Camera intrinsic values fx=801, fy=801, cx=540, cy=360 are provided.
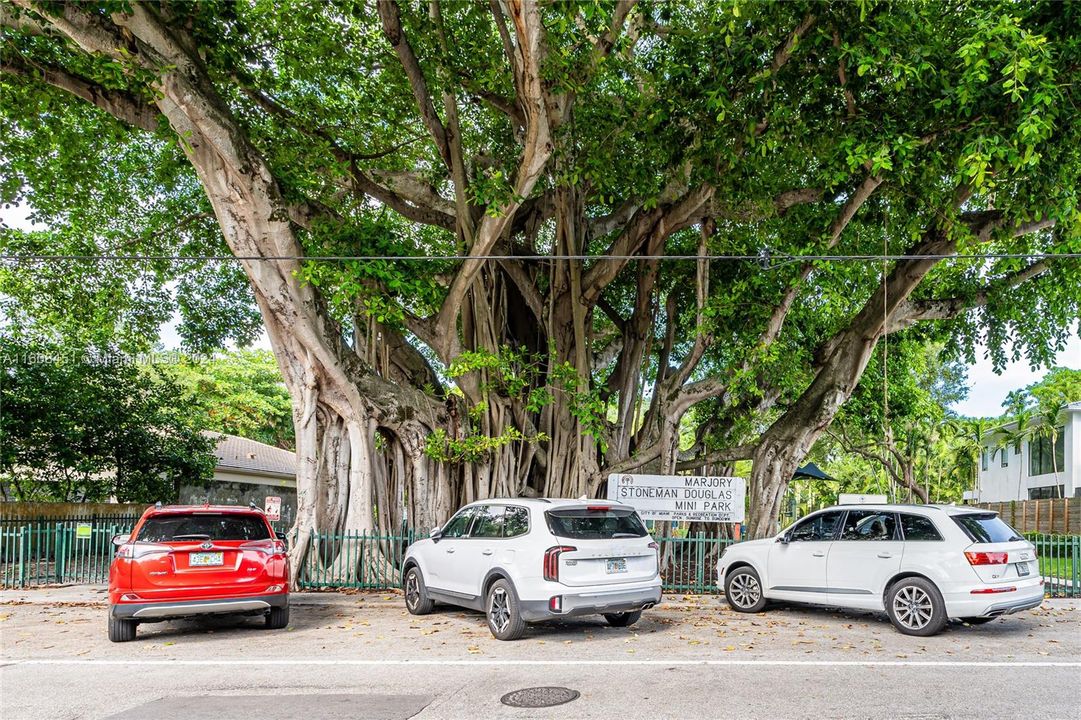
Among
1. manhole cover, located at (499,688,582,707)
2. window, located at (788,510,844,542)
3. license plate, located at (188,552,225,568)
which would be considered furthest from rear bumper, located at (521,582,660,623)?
license plate, located at (188,552,225,568)

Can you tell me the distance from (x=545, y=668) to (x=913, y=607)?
15.2 feet

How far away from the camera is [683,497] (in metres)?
14.0

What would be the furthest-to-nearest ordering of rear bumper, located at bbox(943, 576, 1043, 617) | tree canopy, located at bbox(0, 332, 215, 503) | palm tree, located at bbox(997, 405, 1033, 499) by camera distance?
palm tree, located at bbox(997, 405, 1033, 499) → tree canopy, located at bbox(0, 332, 215, 503) → rear bumper, located at bbox(943, 576, 1043, 617)

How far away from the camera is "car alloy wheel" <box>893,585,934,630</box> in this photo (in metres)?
9.13

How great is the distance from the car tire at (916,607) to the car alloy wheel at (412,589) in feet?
19.4

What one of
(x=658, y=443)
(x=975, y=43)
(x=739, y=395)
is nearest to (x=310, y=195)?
(x=658, y=443)

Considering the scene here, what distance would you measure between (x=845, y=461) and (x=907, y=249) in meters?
33.6

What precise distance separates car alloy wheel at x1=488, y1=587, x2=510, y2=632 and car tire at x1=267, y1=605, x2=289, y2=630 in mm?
2521

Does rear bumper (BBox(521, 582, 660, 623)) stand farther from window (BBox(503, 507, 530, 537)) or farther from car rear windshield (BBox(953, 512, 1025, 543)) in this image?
car rear windshield (BBox(953, 512, 1025, 543))

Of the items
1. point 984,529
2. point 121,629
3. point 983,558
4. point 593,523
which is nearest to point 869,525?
point 984,529

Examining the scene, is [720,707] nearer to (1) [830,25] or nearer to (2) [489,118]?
(1) [830,25]

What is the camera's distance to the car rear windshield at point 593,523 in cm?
886

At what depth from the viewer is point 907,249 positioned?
50.6 ft

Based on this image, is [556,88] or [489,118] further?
[489,118]
